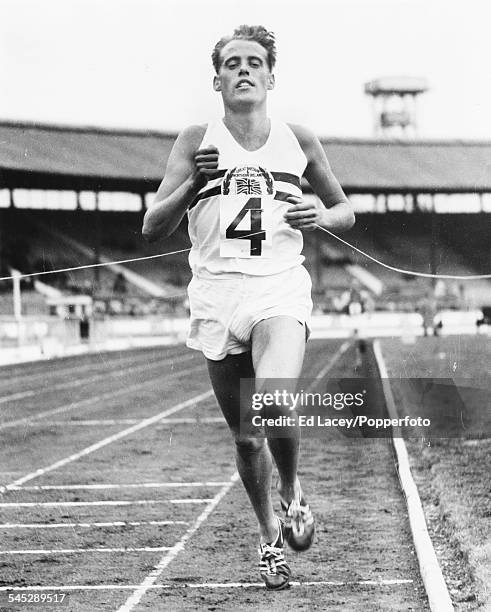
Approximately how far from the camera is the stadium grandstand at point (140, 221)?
28375 mm

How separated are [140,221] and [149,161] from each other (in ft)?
6.03

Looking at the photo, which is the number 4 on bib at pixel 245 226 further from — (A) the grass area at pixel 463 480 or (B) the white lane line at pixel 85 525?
(B) the white lane line at pixel 85 525

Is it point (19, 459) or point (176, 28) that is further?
point (19, 459)

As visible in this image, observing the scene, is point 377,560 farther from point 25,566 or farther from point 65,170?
point 65,170

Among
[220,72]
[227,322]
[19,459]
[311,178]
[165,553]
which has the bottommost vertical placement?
[19,459]

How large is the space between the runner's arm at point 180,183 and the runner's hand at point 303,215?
0.25 m

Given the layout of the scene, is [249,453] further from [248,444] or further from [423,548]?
[423,548]

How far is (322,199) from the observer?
3.83 m

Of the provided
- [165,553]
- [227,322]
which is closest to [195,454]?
[165,553]

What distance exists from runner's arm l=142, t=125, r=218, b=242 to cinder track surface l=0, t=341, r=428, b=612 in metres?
1.33

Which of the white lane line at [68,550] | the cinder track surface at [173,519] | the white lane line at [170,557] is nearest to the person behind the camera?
the white lane line at [170,557]

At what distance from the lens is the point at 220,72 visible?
3506mm

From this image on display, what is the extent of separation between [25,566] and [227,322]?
177 centimetres

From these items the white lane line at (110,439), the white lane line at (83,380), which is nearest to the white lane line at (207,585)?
the white lane line at (110,439)
